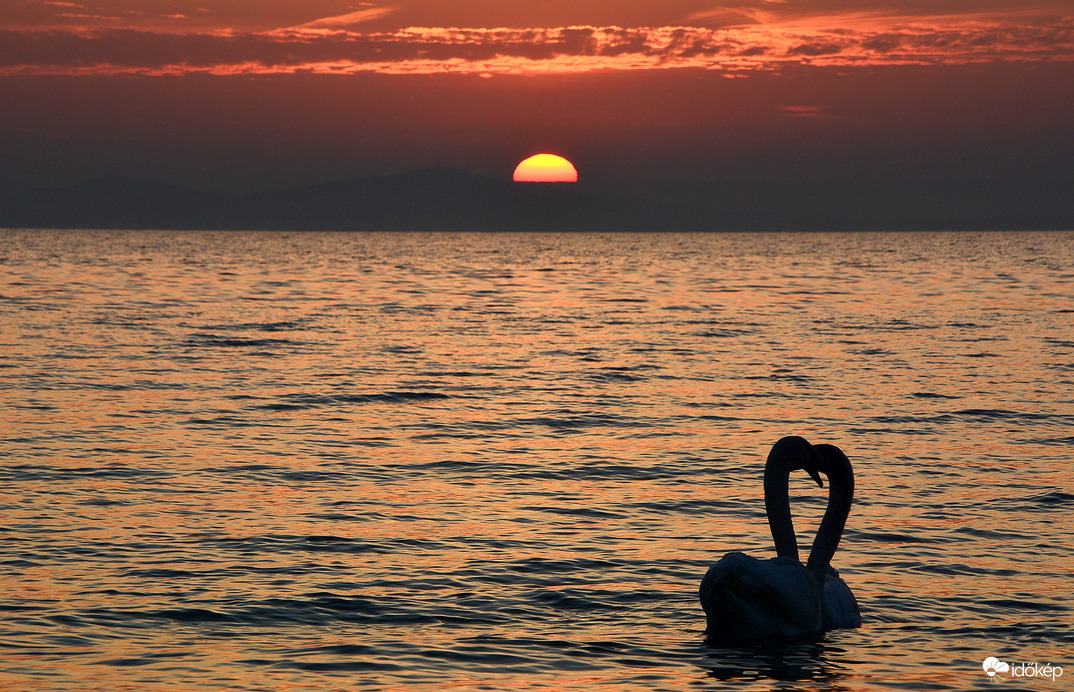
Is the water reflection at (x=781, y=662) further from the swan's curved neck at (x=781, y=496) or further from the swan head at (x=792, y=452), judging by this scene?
the swan head at (x=792, y=452)

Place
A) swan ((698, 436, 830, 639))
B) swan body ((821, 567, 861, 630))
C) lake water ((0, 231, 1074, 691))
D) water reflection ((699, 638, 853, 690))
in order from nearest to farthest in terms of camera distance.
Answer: water reflection ((699, 638, 853, 690))
lake water ((0, 231, 1074, 691))
swan ((698, 436, 830, 639))
swan body ((821, 567, 861, 630))

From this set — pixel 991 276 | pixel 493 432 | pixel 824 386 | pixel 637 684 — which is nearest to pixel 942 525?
pixel 637 684

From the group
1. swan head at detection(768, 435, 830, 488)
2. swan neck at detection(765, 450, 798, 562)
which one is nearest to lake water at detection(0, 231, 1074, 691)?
swan neck at detection(765, 450, 798, 562)

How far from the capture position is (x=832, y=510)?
1054 centimetres

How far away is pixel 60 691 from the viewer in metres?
8.57

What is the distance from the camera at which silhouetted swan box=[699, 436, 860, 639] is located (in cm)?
973

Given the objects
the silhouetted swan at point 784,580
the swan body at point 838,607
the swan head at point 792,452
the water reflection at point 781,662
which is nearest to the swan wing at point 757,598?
the silhouetted swan at point 784,580

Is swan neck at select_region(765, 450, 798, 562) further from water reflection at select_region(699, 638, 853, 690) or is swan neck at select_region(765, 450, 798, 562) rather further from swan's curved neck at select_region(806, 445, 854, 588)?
water reflection at select_region(699, 638, 853, 690)

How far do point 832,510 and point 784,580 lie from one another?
3.44 ft

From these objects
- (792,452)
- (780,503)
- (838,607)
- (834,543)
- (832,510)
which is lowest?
(838,607)

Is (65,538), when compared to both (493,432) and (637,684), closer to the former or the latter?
(637,684)

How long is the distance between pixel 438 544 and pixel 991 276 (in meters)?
74.8

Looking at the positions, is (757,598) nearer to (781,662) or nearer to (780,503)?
(781,662)

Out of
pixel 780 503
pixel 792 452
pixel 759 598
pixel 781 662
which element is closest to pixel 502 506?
pixel 780 503
